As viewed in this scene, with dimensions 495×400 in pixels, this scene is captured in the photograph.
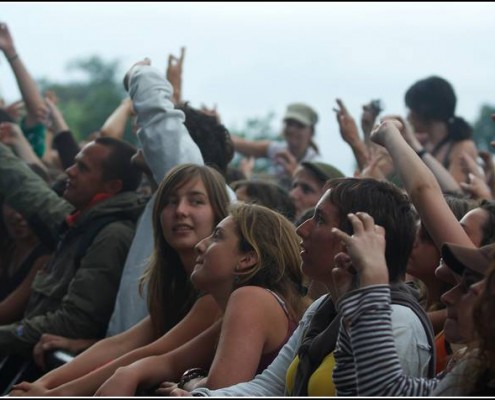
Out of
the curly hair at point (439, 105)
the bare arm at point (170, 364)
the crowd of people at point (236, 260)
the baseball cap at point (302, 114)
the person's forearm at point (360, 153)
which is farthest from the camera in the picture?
the baseball cap at point (302, 114)

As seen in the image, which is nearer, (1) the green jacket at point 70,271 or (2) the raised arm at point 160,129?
(2) the raised arm at point 160,129

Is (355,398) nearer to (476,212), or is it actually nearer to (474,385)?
(474,385)

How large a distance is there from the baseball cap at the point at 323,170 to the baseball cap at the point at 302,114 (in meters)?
2.88

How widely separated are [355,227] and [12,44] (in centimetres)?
604

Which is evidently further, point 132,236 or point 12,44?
point 12,44

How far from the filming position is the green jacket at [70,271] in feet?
22.9

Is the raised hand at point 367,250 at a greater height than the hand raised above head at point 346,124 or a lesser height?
greater

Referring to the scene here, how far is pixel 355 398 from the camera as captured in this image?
341cm

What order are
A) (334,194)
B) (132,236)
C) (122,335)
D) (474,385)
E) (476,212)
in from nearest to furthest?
(474,385) → (334,194) → (476,212) → (122,335) → (132,236)

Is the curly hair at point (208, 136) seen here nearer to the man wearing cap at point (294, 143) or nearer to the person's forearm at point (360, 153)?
the person's forearm at point (360, 153)

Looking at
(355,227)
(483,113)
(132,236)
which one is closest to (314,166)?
(132,236)

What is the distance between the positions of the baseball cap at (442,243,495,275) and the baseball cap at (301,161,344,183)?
358 centimetres

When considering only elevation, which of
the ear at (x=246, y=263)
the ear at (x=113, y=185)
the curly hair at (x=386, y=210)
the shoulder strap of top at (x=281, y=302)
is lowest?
the ear at (x=113, y=185)

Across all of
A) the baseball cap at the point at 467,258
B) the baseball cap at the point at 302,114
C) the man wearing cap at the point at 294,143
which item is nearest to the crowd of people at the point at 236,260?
the baseball cap at the point at 467,258
